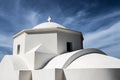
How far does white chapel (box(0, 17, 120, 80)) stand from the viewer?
27.9 ft

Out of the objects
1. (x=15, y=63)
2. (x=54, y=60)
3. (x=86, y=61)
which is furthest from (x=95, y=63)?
(x=15, y=63)

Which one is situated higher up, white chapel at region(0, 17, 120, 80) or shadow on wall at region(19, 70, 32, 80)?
white chapel at region(0, 17, 120, 80)

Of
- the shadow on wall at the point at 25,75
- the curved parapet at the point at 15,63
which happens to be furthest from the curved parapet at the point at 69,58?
the curved parapet at the point at 15,63

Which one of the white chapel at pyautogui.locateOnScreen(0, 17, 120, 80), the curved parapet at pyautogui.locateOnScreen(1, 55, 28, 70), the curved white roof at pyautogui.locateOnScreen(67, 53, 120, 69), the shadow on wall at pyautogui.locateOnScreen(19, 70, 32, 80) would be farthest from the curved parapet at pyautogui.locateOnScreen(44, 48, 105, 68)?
the curved parapet at pyautogui.locateOnScreen(1, 55, 28, 70)

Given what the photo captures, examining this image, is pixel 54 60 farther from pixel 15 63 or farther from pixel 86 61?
pixel 15 63

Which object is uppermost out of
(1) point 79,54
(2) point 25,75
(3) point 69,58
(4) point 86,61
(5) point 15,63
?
(1) point 79,54

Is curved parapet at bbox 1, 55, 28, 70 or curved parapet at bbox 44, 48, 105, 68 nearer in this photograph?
curved parapet at bbox 44, 48, 105, 68

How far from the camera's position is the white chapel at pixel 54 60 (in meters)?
8.50

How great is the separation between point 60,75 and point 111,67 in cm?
314

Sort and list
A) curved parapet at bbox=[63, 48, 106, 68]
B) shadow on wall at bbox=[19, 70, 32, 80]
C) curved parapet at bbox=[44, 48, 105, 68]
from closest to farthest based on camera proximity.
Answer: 1. curved parapet at bbox=[44, 48, 105, 68]
2. curved parapet at bbox=[63, 48, 106, 68]
3. shadow on wall at bbox=[19, 70, 32, 80]

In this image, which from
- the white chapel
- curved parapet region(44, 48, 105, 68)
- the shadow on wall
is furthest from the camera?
the shadow on wall

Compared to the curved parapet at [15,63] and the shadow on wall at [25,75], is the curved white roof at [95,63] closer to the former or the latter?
the shadow on wall at [25,75]

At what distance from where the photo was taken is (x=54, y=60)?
11.3m

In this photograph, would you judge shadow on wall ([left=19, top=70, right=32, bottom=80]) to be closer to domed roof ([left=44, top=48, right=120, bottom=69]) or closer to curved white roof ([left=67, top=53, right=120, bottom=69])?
domed roof ([left=44, top=48, right=120, bottom=69])
